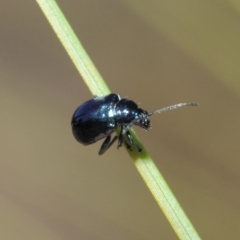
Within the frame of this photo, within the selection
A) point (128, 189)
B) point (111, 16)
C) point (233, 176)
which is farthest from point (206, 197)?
point (111, 16)

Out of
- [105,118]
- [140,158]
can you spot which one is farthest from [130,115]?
[140,158]

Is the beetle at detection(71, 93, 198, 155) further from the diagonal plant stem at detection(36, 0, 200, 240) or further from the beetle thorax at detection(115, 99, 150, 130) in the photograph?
the diagonal plant stem at detection(36, 0, 200, 240)

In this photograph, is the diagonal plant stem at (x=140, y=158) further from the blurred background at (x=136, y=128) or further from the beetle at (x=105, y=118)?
the blurred background at (x=136, y=128)

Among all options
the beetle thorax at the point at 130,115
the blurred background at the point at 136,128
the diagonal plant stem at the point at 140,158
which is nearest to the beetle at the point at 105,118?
the beetle thorax at the point at 130,115

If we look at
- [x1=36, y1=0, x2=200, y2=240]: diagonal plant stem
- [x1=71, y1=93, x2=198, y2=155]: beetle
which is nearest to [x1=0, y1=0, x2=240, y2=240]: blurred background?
[x1=71, y1=93, x2=198, y2=155]: beetle

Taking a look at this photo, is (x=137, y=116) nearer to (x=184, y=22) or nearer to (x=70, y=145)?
(x=70, y=145)
